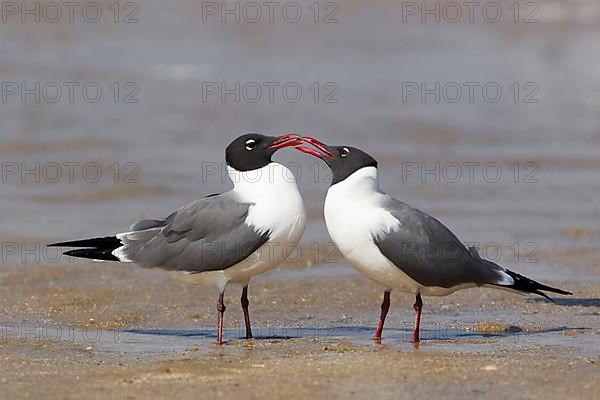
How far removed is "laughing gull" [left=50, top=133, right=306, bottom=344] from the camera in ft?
26.1

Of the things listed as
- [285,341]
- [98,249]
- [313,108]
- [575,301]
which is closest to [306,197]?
[575,301]

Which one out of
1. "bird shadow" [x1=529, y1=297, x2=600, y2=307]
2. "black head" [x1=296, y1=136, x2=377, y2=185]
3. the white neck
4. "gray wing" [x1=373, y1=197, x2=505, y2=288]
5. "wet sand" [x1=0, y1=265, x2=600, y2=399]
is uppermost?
"black head" [x1=296, y1=136, x2=377, y2=185]

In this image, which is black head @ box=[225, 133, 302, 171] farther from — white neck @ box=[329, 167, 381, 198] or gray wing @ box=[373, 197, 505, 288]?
gray wing @ box=[373, 197, 505, 288]

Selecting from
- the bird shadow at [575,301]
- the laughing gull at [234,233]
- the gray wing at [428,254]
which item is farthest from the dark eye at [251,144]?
the bird shadow at [575,301]

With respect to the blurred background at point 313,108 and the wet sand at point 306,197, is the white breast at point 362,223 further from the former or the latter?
Answer: the blurred background at point 313,108

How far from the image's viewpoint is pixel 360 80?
2072cm

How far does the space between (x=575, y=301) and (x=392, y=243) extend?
2228 mm

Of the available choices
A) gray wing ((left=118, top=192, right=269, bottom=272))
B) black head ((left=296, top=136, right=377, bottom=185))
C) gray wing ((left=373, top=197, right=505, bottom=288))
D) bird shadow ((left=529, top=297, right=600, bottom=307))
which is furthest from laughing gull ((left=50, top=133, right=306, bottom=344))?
bird shadow ((left=529, top=297, right=600, bottom=307))

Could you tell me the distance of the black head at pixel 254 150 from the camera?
8295 millimetres

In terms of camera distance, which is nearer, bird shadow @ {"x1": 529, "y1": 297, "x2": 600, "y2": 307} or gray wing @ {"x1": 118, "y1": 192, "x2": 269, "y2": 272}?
gray wing @ {"x1": 118, "y1": 192, "x2": 269, "y2": 272}

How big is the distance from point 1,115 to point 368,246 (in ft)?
35.4

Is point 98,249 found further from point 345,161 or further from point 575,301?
point 575,301

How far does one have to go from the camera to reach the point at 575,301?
9234 mm

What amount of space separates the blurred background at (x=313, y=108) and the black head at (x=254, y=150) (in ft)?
7.89
